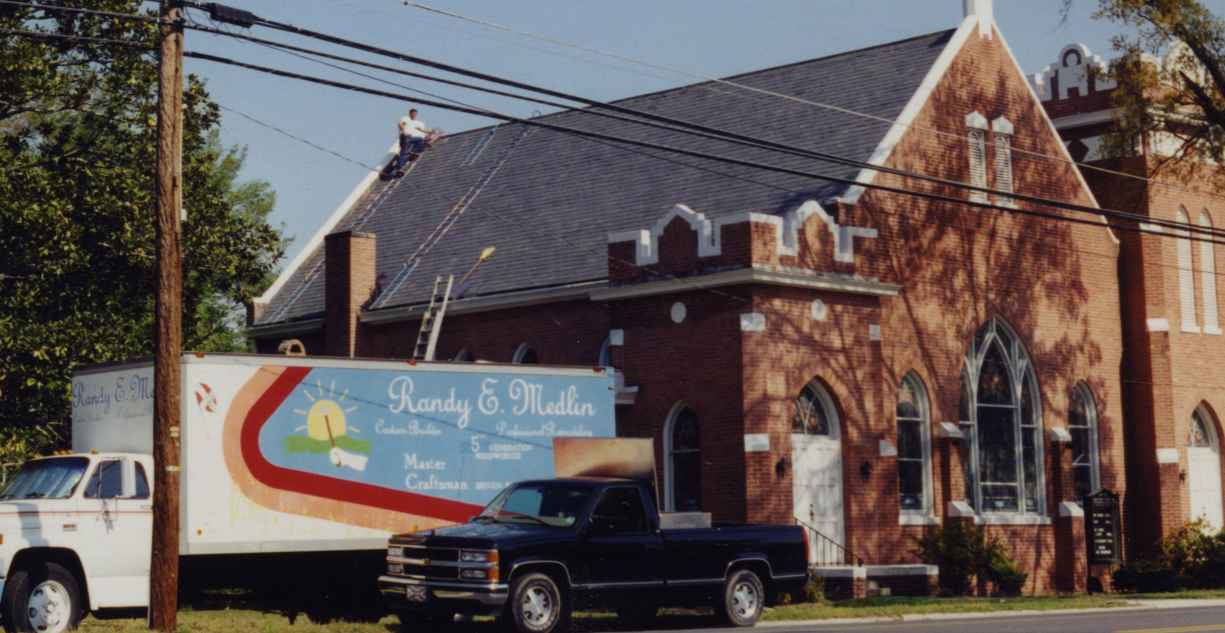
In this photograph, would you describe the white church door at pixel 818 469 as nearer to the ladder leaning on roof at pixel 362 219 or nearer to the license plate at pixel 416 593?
the license plate at pixel 416 593

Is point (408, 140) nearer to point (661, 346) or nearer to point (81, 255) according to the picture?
point (81, 255)

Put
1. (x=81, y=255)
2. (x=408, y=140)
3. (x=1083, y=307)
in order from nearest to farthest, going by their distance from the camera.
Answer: (x=81, y=255)
(x=1083, y=307)
(x=408, y=140)

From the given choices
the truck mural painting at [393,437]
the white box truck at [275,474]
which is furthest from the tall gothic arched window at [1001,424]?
the white box truck at [275,474]

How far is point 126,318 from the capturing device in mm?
34844

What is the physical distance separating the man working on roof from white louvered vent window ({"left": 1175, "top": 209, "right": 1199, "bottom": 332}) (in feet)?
59.8

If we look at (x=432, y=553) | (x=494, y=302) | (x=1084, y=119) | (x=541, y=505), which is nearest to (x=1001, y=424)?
(x=1084, y=119)

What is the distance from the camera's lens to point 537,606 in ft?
67.1

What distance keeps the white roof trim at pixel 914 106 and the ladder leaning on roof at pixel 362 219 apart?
1477 cm

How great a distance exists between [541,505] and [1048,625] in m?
6.27

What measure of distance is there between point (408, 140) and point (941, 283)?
54.2 feet

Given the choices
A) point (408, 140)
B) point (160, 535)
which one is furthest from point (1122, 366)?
point (160, 535)

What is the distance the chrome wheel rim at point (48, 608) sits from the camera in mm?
20312

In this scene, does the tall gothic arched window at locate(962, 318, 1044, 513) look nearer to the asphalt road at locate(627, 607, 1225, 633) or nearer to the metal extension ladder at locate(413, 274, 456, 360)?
the asphalt road at locate(627, 607, 1225, 633)

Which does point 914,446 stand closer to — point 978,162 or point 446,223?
point 978,162
